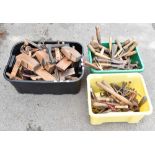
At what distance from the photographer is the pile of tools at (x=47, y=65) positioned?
1872 millimetres

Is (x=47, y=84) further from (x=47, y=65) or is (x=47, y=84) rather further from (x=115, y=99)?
(x=115, y=99)

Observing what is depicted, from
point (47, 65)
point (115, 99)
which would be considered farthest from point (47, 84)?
point (115, 99)

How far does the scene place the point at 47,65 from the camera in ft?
6.24

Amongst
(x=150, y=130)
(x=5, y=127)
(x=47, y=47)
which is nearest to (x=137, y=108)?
(x=150, y=130)

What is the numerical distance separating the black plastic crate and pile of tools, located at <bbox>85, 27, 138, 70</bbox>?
15cm

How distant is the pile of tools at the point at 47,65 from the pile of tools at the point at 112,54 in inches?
7.7

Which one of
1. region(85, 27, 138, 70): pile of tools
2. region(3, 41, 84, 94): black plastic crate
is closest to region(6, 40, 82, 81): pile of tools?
region(3, 41, 84, 94): black plastic crate

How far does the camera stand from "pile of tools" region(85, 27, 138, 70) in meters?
1.96

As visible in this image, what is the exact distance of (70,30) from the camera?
264 centimetres

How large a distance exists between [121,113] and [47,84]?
0.67 metres

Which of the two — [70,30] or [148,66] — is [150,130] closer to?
[148,66]

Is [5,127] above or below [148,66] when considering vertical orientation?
above

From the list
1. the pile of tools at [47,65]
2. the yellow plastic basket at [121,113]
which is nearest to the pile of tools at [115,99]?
the yellow plastic basket at [121,113]
